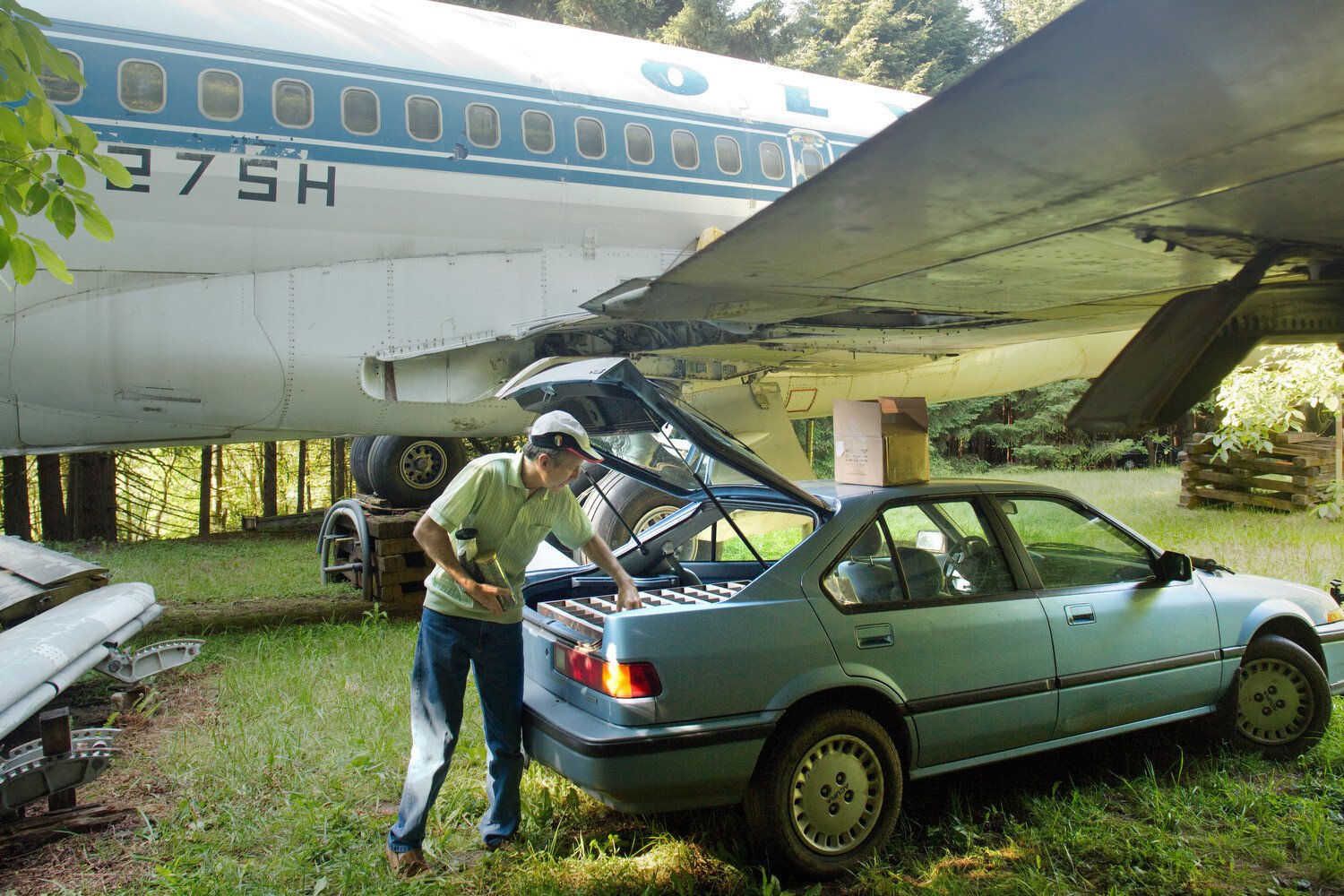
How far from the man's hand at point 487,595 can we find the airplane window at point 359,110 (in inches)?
182

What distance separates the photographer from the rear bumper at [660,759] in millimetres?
3084

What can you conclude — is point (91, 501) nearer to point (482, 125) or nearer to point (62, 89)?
point (62, 89)

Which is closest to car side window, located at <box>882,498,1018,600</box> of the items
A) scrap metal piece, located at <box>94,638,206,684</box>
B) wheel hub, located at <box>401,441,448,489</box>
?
scrap metal piece, located at <box>94,638,206,684</box>

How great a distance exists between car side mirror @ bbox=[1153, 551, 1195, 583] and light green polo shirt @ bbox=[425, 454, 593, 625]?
8.77 feet

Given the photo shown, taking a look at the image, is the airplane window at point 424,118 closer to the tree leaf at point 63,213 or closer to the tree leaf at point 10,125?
the tree leaf at point 63,213

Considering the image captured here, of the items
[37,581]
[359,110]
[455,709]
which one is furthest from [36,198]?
[359,110]

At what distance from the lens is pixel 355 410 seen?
7.11 meters

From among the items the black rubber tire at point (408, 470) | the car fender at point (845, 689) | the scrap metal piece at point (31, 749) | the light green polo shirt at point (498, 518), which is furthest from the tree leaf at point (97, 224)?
the black rubber tire at point (408, 470)

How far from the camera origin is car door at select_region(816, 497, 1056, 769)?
3.55m

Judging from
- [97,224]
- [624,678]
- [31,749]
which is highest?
[97,224]

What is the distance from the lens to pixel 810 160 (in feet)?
28.8

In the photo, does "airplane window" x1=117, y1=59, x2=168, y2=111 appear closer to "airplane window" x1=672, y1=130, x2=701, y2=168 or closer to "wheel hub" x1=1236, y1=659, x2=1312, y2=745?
"airplane window" x1=672, y1=130, x2=701, y2=168

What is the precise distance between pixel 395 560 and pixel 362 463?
2353 mm

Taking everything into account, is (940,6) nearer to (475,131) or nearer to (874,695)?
(475,131)
